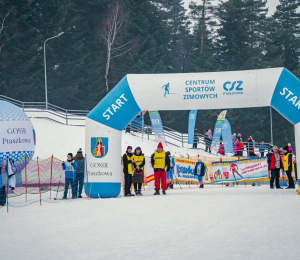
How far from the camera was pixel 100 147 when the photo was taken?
40.3 ft

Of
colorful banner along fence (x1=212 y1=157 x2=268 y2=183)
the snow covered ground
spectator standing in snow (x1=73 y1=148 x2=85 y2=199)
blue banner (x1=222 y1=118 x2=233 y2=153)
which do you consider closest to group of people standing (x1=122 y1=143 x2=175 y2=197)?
spectator standing in snow (x1=73 y1=148 x2=85 y2=199)

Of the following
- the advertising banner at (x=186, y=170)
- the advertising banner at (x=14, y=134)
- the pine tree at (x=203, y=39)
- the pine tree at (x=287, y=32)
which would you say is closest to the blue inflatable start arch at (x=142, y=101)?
the advertising banner at (x=14, y=134)

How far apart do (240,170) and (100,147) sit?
25.1 feet

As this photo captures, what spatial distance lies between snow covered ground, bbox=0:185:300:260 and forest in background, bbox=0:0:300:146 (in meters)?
30.3

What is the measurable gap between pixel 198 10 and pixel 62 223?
46940 mm

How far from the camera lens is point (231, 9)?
166 feet

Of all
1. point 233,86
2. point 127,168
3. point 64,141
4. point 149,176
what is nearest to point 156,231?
point 127,168

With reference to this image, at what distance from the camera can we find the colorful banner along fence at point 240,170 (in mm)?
17562

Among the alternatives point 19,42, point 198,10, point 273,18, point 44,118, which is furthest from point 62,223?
point 273,18

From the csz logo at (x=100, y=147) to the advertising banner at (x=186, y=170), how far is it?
6.06 m

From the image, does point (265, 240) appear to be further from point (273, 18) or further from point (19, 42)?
point (273, 18)

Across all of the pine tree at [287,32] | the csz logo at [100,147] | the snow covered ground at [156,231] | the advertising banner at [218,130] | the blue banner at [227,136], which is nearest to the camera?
the snow covered ground at [156,231]

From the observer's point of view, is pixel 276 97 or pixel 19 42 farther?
pixel 19 42

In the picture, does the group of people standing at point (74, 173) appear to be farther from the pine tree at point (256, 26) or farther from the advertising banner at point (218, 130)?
the pine tree at point (256, 26)
